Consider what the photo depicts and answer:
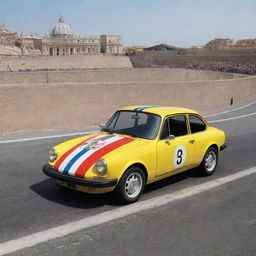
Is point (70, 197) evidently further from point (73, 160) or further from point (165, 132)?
point (165, 132)

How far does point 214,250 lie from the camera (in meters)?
4.32

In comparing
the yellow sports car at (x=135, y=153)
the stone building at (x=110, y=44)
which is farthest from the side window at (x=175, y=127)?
the stone building at (x=110, y=44)

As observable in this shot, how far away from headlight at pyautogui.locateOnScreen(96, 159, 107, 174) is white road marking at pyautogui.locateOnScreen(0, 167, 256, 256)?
0.62 metres

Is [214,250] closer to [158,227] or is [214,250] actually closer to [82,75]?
[158,227]

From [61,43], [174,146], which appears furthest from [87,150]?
[61,43]

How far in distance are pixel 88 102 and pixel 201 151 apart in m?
6.66

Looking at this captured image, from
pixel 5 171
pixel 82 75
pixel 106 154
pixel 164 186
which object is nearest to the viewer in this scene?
pixel 106 154

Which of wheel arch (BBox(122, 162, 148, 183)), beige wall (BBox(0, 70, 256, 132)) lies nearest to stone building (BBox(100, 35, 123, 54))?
beige wall (BBox(0, 70, 256, 132))

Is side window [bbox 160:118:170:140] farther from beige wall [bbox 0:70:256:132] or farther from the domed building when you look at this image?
the domed building

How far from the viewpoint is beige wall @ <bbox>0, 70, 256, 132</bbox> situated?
11316 mm

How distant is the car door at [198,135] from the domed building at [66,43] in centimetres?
11625

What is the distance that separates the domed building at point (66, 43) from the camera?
402ft

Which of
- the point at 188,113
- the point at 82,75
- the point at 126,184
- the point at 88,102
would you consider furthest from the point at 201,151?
the point at 82,75

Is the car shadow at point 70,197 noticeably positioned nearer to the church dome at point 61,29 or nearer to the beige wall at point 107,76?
the beige wall at point 107,76
